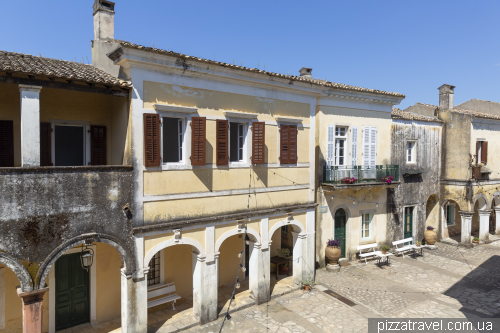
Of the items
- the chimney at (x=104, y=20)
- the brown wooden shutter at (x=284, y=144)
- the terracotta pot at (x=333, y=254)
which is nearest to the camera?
the chimney at (x=104, y=20)

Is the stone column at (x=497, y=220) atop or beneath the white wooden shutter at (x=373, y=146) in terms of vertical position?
beneath

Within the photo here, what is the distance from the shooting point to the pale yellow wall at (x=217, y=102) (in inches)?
371

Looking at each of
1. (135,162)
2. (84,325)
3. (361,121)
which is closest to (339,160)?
(361,121)

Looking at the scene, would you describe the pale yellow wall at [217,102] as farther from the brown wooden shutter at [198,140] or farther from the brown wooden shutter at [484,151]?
the brown wooden shutter at [484,151]

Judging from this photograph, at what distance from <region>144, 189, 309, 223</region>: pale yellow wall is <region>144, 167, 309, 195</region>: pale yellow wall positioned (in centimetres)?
32

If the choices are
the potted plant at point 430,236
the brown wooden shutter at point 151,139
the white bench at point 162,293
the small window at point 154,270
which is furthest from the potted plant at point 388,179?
the brown wooden shutter at point 151,139

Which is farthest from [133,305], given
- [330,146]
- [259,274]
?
[330,146]

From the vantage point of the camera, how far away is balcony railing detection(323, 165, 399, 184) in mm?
14898

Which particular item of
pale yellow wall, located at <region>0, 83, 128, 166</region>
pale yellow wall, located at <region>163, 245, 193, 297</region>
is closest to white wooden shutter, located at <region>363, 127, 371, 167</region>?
pale yellow wall, located at <region>163, 245, 193, 297</region>

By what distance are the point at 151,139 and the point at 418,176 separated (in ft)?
52.0

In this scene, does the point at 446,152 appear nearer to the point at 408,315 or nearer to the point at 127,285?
the point at 408,315

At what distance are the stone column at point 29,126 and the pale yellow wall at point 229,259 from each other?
7.77m

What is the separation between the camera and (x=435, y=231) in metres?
20.4

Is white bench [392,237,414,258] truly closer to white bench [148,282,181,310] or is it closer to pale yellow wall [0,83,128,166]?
white bench [148,282,181,310]
